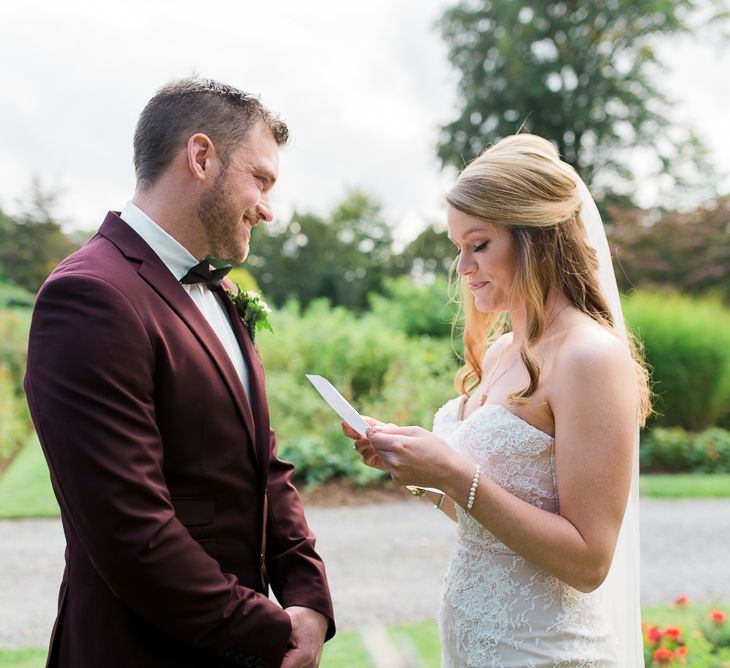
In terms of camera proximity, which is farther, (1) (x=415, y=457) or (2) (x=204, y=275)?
(2) (x=204, y=275)

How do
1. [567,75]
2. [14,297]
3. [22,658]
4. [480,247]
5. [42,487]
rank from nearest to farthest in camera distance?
1. [480,247]
2. [22,658]
3. [42,487]
4. [14,297]
5. [567,75]

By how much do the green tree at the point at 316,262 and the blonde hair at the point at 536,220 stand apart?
98.3ft

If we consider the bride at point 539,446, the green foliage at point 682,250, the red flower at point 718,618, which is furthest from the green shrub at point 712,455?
the bride at point 539,446

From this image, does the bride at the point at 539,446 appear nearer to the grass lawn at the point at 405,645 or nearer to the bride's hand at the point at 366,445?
the bride's hand at the point at 366,445

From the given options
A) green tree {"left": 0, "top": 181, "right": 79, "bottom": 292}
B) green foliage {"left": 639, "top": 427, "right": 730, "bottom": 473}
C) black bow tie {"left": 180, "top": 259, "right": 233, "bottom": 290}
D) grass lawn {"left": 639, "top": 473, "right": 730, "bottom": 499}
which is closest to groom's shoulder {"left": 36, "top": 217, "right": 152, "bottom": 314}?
black bow tie {"left": 180, "top": 259, "right": 233, "bottom": 290}

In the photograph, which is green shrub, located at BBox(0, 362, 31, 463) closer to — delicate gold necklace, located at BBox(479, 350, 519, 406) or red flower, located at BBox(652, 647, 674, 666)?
red flower, located at BBox(652, 647, 674, 666)

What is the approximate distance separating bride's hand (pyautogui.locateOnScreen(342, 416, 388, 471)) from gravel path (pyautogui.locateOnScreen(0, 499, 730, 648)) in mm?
3140

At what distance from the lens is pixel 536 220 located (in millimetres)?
2400

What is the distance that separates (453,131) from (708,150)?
33.1 ft

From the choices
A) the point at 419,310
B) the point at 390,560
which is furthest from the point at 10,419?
the point at 419,310

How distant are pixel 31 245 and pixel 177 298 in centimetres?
2339

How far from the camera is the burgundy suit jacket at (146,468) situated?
5.80 ft

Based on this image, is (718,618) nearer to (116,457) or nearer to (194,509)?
(194,509)

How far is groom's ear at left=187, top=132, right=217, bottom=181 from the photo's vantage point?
2.18 meters
